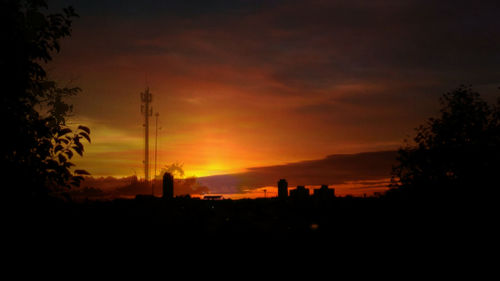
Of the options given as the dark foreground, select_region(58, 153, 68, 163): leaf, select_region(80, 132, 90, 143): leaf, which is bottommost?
the dark foreground

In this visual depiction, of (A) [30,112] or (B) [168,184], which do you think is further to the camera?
(B) [168,184]

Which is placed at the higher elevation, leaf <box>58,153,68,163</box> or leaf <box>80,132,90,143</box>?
leaf <box>80,132,90,143</box>

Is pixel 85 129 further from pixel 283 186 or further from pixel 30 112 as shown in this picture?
pixel 283 186

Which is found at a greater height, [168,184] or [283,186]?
[168,184]

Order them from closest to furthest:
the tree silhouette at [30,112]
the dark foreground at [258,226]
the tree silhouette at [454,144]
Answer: the tree silhouette at [30,112] → the dark foreground at [258,226] → the tree silhouette at [454,144]

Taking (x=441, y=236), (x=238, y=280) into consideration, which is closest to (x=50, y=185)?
(x=238, y=280)

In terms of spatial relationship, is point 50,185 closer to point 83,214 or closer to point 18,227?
point 18,227

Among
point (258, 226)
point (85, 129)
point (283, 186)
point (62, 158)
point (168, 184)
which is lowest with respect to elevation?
point (258, 226)

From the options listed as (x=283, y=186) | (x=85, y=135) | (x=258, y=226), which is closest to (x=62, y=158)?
(x=85, y=135)

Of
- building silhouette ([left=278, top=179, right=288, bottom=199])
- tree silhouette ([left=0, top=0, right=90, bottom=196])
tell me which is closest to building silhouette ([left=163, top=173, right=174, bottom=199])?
building silhouette ([left=278, top=179, right=288, bottom=199])

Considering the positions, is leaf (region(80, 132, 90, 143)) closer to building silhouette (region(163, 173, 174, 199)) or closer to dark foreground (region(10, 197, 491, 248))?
dark foreground (region(10, 197, 491, 248))

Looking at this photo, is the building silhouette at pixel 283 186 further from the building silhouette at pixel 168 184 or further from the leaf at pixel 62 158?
the leaf at pixel 62 158

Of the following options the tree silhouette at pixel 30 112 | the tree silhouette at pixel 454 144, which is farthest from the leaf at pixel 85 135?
the tree silhouette at pixel 454 144

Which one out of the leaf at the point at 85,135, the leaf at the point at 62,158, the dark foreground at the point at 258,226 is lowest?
the dark foreground at the point at 258,226
